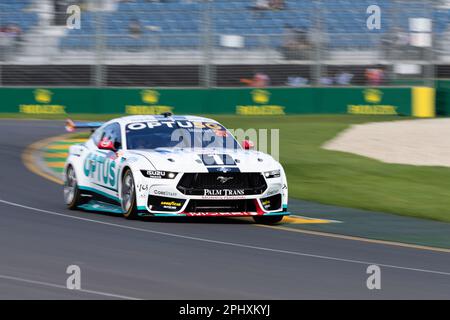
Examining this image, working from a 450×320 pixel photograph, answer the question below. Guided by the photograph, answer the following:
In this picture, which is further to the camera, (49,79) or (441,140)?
(49,79)

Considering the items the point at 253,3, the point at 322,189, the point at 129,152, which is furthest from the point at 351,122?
the point at 129,152

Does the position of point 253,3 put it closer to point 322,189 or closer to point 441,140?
point 441,140

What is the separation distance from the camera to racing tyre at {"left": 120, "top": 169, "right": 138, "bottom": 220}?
524 inches

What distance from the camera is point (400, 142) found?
76.6 ft

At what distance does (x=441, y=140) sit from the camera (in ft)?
77.9

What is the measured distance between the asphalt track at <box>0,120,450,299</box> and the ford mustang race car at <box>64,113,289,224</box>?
25cm

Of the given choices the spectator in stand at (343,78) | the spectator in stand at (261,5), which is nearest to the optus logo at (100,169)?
the spectator in stand at (343,78)

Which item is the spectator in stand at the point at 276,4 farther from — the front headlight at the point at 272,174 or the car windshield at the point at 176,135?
the front headlight at the point at 272,174

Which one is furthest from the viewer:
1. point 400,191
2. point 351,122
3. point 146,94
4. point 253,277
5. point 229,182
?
point 146,94

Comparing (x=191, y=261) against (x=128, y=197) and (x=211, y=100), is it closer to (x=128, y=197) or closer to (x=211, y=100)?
(x=128, y=197)

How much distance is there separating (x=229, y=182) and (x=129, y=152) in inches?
54.1

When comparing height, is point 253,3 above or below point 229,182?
above

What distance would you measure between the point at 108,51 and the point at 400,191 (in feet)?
58.3

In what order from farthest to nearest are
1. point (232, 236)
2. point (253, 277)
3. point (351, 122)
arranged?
point (351, 122)
point (232, 236)
point (253, 277)
